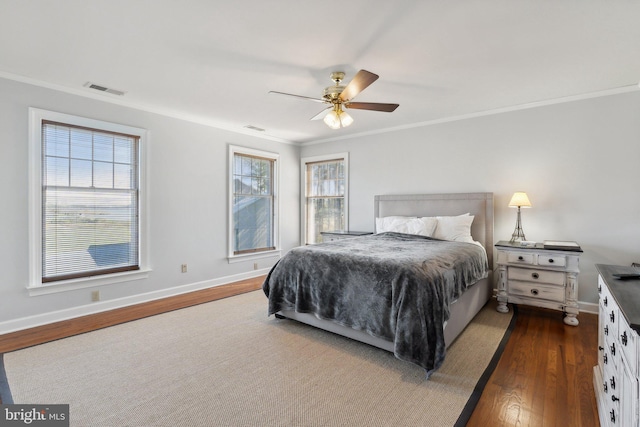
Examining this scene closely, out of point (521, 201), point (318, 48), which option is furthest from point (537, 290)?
point (318, 48)

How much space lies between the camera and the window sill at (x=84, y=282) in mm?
3240

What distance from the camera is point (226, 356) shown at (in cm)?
259

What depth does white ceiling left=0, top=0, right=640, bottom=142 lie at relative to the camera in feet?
6.73

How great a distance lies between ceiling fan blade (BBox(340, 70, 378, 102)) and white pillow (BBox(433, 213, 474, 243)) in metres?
2.34

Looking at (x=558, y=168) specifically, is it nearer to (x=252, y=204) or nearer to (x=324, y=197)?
(x=324, y=197)

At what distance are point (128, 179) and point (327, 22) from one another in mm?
3277

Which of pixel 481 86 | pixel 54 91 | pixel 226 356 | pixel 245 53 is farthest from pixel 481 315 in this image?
pixel 54 91

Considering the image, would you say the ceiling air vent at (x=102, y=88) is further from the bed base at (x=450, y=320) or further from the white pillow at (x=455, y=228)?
the white pillow at (x=455, y=228)

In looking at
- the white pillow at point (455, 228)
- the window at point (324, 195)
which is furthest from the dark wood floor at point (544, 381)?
the window at point (324, 195)

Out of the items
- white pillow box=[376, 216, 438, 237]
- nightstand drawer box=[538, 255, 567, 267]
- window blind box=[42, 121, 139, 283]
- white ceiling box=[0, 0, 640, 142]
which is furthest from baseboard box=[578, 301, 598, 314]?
window blind box=[42, 121, 139, 283]

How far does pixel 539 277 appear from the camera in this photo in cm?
342

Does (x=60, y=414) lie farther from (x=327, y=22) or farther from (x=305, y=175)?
(x=305, y=175)

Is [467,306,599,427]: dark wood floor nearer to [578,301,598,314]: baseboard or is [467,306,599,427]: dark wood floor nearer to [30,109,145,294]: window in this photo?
[578,301,598,314]: baseboard

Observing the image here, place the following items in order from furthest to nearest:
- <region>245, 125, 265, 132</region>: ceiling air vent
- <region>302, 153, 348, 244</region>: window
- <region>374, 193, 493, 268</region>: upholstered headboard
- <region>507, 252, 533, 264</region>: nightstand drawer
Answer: <region>302, 153, 348, 244</region>: window
<region>245, 125, 265, 132</region>: ceiling air vent
<region>374, 193, 493, 268</region>: upholstered headboard
<region>507, 252, 533, 264</region>: nightstand drawer
